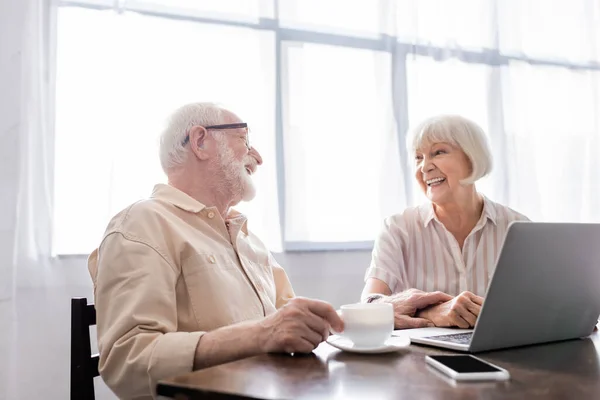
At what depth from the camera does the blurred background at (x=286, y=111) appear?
2.17 m

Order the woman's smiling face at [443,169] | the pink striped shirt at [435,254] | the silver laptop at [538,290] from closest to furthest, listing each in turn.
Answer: the silver laptop at [538,290], the pink striped shirt at [435,254], the woman's smiling face at [443,169]

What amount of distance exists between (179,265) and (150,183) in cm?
120

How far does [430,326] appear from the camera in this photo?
1.32 meters

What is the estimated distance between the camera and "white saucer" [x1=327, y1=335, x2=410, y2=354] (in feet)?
3.06

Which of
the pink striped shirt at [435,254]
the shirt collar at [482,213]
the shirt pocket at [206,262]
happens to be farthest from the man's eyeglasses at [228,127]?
the shirt collar at [482,213]

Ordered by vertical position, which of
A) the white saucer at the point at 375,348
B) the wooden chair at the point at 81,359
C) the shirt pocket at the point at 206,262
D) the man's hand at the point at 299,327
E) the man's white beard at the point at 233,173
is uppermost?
the man's white beard at the point at 233,173

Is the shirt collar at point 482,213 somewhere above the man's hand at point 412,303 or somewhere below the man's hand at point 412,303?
above

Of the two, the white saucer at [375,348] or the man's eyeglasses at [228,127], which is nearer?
the white saucer at [375,348]

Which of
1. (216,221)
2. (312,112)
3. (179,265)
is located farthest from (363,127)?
(179,265)

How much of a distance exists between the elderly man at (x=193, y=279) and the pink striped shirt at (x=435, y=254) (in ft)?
1.29

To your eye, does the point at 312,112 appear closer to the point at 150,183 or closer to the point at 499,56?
the point at 150,183

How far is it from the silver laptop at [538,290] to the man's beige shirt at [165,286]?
42cm

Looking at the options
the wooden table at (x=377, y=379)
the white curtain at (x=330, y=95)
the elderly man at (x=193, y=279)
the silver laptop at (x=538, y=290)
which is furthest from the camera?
the white curtain at (x=330, y=95)

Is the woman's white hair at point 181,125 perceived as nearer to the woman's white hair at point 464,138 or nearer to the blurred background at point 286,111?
the blurred background at point 286,111
